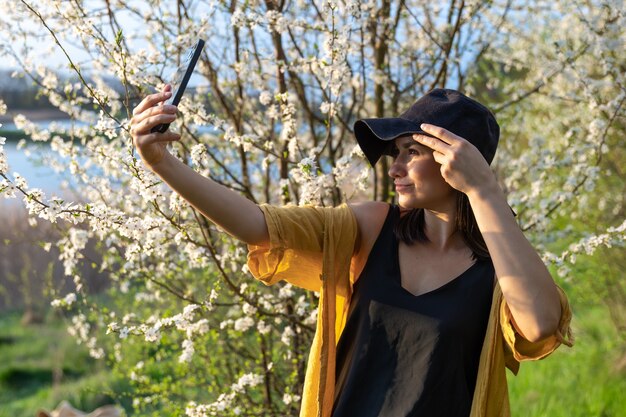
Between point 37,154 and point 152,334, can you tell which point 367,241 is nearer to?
point 152,334

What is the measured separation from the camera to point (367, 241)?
193 centimetres

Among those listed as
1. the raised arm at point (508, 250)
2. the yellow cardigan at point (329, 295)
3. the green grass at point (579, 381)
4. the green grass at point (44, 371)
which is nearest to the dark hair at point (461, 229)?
the yellow cardigan at point (329, 295)

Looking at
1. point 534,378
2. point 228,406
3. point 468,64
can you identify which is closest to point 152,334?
point 228,406

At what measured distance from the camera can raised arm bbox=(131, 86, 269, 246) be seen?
4.98ft

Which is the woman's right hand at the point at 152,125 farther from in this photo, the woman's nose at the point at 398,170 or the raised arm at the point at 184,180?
the woman's nose at the point at 398,170

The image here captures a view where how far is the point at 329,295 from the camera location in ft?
6.15

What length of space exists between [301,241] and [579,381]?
409 cm

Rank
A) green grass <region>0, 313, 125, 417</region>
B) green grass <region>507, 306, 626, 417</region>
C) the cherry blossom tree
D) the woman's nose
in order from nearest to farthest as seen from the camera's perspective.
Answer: the woman's nose, the cherry blossom tree, green grass <region>507, 306, 626, 417</region>, green grass <region>0, 313, 125, 417</region>

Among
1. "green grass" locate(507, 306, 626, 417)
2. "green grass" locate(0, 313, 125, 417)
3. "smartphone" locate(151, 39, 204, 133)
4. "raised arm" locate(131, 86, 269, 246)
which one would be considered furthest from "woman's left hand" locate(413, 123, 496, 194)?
"green grass" locate(0, 313, 125, 417)

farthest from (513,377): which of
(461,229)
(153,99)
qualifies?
(153,99)

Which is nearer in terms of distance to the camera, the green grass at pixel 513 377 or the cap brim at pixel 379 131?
the cap brim at pixel 379 131

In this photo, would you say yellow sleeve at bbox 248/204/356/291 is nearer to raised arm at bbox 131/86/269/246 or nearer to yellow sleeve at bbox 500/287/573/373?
raised arm at bbox 131/86/269/246

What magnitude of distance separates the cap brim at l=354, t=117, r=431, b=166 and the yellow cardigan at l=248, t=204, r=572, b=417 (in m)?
0.19

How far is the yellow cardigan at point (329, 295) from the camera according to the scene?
1.71 metres
